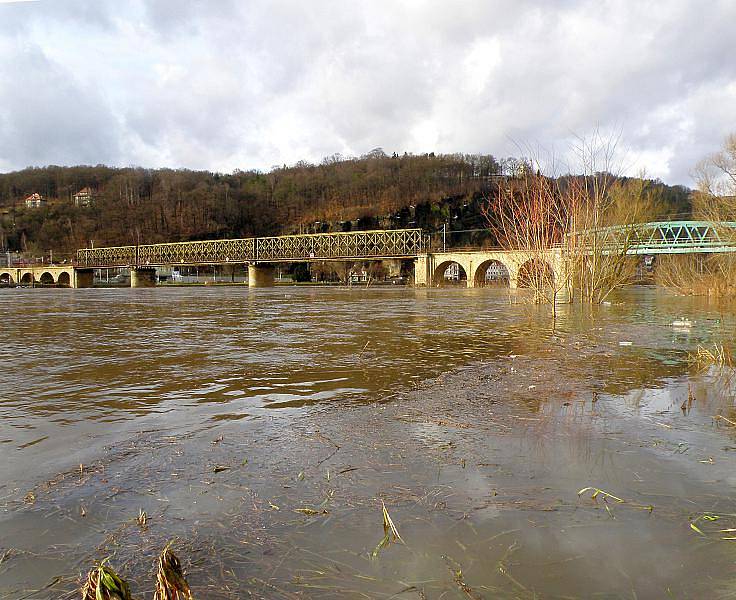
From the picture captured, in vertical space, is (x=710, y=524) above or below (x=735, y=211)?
below

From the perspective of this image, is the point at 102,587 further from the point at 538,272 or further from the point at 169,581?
the point at 538,272

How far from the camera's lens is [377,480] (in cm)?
366

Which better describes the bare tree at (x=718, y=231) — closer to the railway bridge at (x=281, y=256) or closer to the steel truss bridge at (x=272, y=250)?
the railway bridge at (x=281, y=256)

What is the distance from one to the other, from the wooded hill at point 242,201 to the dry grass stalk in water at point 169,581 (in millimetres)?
152844

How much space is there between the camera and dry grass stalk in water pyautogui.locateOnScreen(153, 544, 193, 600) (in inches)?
81.7

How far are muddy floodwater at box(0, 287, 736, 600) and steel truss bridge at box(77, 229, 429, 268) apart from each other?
285ft

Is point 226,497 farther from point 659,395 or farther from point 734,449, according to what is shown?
point 659,395

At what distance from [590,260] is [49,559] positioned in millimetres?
21730

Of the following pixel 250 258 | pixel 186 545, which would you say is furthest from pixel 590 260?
pixel 250 258

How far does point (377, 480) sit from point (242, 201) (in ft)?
595

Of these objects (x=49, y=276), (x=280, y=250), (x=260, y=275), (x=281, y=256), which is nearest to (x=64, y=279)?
(x=49, y=276)

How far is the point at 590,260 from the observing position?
70.5 feet

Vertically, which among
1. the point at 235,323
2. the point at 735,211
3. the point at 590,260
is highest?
the point at 735,211

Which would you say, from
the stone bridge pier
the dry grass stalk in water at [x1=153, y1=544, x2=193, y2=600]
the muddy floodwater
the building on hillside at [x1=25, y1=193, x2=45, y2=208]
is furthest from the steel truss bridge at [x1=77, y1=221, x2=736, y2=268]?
the dry grass stalk in water at [x1=153, y1=544, x2=193, y2=600]
